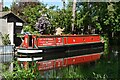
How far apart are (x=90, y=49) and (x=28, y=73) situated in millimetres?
13610

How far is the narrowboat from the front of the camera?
12625 millimetres

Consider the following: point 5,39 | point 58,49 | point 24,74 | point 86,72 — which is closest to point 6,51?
point 5,39

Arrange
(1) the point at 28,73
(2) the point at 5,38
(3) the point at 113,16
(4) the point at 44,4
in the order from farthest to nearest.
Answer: (4) the point at 44,4 < (3) the point at 113,16 < (2) the point at 5,38 < (1) the point at 28,73

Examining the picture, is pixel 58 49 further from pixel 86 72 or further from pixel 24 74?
pixel 24 74

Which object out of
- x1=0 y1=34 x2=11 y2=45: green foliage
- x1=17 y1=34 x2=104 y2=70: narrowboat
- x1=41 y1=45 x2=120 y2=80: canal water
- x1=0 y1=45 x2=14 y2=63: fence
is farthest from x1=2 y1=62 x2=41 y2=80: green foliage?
x1=0 y1=34 x2=11 y2=45: green foliage

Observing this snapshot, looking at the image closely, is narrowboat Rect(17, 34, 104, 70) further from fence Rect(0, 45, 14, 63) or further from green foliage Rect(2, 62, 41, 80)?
green foliage Rect(2, 62, 41, 80)

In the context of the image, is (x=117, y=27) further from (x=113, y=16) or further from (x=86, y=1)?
(x=86, y=1)

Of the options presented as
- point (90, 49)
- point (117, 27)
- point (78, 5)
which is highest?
point (78, 5)

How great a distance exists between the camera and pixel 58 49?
47.4 ft

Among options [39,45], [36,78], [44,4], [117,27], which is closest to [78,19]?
[117,27]

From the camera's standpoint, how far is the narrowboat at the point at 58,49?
1262cm

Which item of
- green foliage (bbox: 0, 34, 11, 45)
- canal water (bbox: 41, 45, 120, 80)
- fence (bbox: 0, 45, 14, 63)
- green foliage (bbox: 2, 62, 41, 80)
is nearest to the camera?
green foliage (bbox: 2, 62, 41, 80)

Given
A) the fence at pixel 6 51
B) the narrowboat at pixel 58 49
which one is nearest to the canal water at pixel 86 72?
the narrowboat at pixel 58 49

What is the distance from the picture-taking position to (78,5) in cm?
2044
